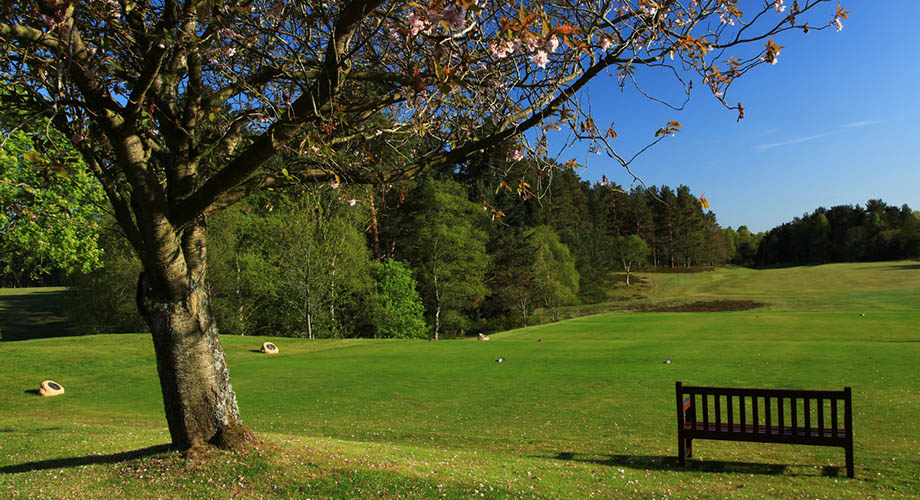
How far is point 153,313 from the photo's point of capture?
6551 millimetres

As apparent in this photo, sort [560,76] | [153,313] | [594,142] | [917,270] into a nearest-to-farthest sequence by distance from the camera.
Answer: [594,142] → [560,76] → [153,313] → [917,270]

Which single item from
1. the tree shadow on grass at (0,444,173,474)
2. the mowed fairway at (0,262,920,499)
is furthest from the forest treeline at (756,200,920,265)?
the tree shadow on grass at (0,444,173,474)

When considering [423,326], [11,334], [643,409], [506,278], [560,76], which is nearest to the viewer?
[560,76]

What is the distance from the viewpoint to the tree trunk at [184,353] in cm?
650

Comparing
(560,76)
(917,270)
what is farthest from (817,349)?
(917,270)

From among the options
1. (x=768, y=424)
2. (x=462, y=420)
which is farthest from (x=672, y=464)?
(x=462, y=420)

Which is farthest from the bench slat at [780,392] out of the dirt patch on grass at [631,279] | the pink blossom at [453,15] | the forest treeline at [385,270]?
the dirt patch on grass at [631,279]

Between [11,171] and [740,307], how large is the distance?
46.5 meters

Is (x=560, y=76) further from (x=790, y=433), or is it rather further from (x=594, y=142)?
(x=790, y=433)

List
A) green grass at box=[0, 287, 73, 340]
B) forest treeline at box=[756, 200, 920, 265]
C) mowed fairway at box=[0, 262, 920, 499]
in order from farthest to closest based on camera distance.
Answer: forest treeline at box=[756, 200, 920, 265] → green grass at box=[0, 287, 73, 340] → mowed fairway at box=[0, 262, 920, 499]

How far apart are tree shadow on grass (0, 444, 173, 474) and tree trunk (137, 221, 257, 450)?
26.7 inches

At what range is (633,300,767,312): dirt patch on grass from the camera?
43.7 metres

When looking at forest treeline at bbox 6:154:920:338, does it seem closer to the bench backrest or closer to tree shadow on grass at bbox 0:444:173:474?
tree shadow on grass at bbox 0:444:173:474

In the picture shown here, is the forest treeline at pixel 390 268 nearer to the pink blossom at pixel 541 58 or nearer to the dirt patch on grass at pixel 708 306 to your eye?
the dirt patch on grass at pixel 708 306
